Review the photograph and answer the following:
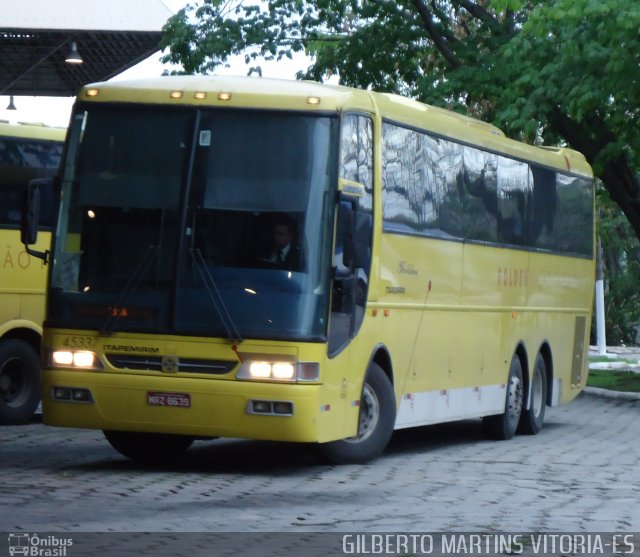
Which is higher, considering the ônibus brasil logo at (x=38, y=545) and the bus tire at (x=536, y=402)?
the bus tire at (x=536, y=402)

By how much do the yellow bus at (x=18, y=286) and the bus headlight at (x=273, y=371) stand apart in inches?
228

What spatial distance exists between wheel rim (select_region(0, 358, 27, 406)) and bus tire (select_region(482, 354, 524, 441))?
5.11 meters

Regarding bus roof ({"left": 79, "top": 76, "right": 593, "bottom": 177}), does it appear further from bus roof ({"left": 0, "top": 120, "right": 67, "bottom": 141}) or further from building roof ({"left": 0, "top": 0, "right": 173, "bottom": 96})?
building roof ({"left": 0, "top": 0, "right": 173, "bottom": 96})

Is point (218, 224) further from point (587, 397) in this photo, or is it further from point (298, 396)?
point (587, 397)

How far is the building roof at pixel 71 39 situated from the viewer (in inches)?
1009

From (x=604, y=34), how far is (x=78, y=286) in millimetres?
11038

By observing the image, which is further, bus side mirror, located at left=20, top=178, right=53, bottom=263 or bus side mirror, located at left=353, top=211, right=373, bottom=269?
bus side mirror, located at left=20, top=178, right=53, bottom=263

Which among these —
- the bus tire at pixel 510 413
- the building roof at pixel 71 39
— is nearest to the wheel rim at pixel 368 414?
the bus tire at pixel 510 413

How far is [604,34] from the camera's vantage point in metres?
22.8

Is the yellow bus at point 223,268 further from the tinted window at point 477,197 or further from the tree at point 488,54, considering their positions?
the tree at point 488,54

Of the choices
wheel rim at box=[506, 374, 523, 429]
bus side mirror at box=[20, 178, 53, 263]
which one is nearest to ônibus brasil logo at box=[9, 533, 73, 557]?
bus side mirror at box=[20, 178, 53, 263]

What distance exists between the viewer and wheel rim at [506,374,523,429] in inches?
764

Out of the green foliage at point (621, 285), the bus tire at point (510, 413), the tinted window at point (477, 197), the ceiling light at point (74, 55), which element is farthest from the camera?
the green foliage at point (621, 285)

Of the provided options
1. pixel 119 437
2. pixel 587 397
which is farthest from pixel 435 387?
pixel 587 397
